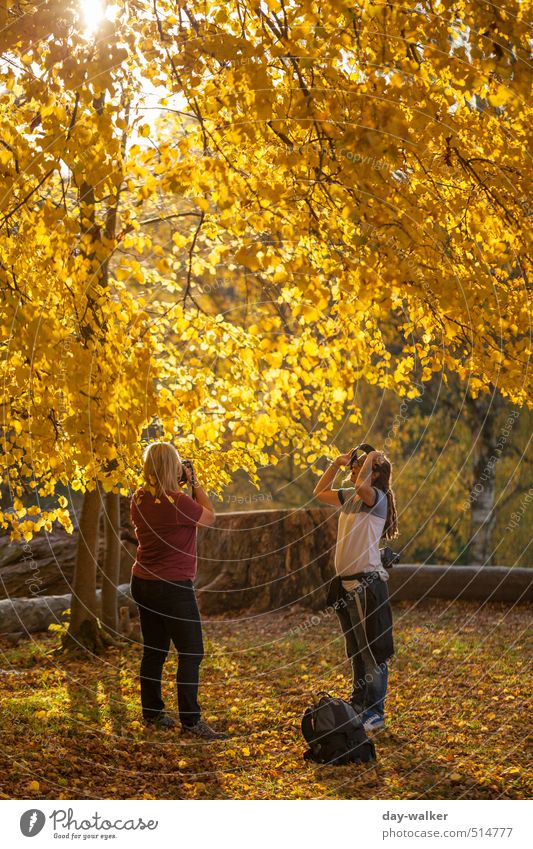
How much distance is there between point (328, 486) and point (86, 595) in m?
4.83

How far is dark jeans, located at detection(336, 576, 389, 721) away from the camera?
6973 millimetres

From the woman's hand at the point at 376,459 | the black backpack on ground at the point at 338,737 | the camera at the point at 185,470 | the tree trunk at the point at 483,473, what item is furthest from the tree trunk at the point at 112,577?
the tree trunk at the point at 483,473

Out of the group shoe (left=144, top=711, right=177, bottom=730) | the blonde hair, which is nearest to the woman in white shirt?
the blonde hair

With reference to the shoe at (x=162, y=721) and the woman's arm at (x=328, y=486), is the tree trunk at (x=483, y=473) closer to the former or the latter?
the woman's arm at (x=328, y=486)

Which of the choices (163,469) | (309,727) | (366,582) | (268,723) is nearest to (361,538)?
(366,582)

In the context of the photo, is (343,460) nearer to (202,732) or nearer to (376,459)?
(376,459)

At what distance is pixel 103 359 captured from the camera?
6.16 metres

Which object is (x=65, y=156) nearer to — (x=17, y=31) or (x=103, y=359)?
(x=17, y=31)

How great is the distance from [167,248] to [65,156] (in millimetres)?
12047

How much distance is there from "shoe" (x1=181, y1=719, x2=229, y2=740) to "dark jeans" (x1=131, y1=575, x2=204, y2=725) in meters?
0.04

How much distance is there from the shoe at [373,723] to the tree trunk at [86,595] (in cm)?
480

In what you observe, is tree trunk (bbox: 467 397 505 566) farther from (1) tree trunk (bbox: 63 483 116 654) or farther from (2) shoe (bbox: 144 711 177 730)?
(2) shoe (bbox: 144 711 177 730)

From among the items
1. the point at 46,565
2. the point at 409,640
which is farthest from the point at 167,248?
the point at 409,640

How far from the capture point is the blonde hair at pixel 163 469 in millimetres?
6656
